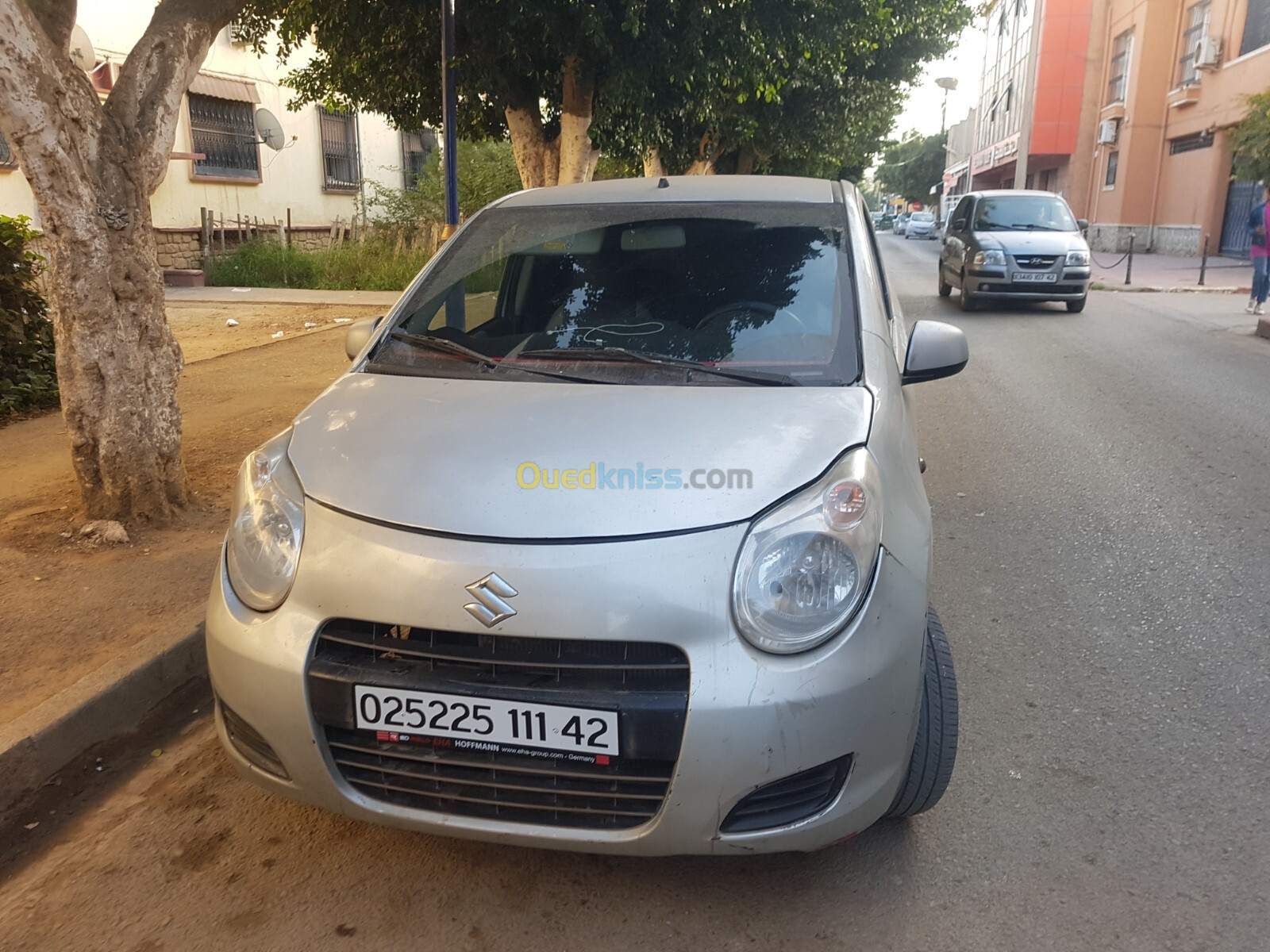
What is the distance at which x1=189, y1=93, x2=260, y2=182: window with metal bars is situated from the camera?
59.9ft

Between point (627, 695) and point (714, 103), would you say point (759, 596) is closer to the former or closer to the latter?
point (627, 695)

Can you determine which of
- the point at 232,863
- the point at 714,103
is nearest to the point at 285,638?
the point at 232,863

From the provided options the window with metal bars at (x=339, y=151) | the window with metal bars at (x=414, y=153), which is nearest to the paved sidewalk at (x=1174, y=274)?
the window with metal bars at (x=414, y=153)

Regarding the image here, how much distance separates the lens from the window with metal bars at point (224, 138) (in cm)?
1825

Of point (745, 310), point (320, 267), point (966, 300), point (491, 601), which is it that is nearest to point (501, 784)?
point (491, 601)

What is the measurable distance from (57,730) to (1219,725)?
11.5ft

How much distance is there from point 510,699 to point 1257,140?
19158mm

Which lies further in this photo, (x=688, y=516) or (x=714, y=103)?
(x=714, y=103)

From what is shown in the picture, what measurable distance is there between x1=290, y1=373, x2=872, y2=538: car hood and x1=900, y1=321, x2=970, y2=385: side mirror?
60 cm

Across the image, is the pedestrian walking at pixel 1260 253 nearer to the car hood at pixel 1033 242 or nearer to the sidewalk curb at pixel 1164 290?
the car hood at pixel 1033 242

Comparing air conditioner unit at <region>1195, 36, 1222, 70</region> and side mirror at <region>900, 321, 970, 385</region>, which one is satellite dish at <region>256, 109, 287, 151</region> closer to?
side mirror at <region>900, 321, 970, 385</region>

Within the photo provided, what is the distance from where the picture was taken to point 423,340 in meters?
3.16

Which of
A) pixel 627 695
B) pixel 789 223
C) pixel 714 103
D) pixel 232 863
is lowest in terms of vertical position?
pixel 232 863

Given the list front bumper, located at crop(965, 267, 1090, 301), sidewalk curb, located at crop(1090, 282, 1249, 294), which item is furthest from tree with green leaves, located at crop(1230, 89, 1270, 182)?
front bumper, located at crop(965, 267, 1090, 301)
